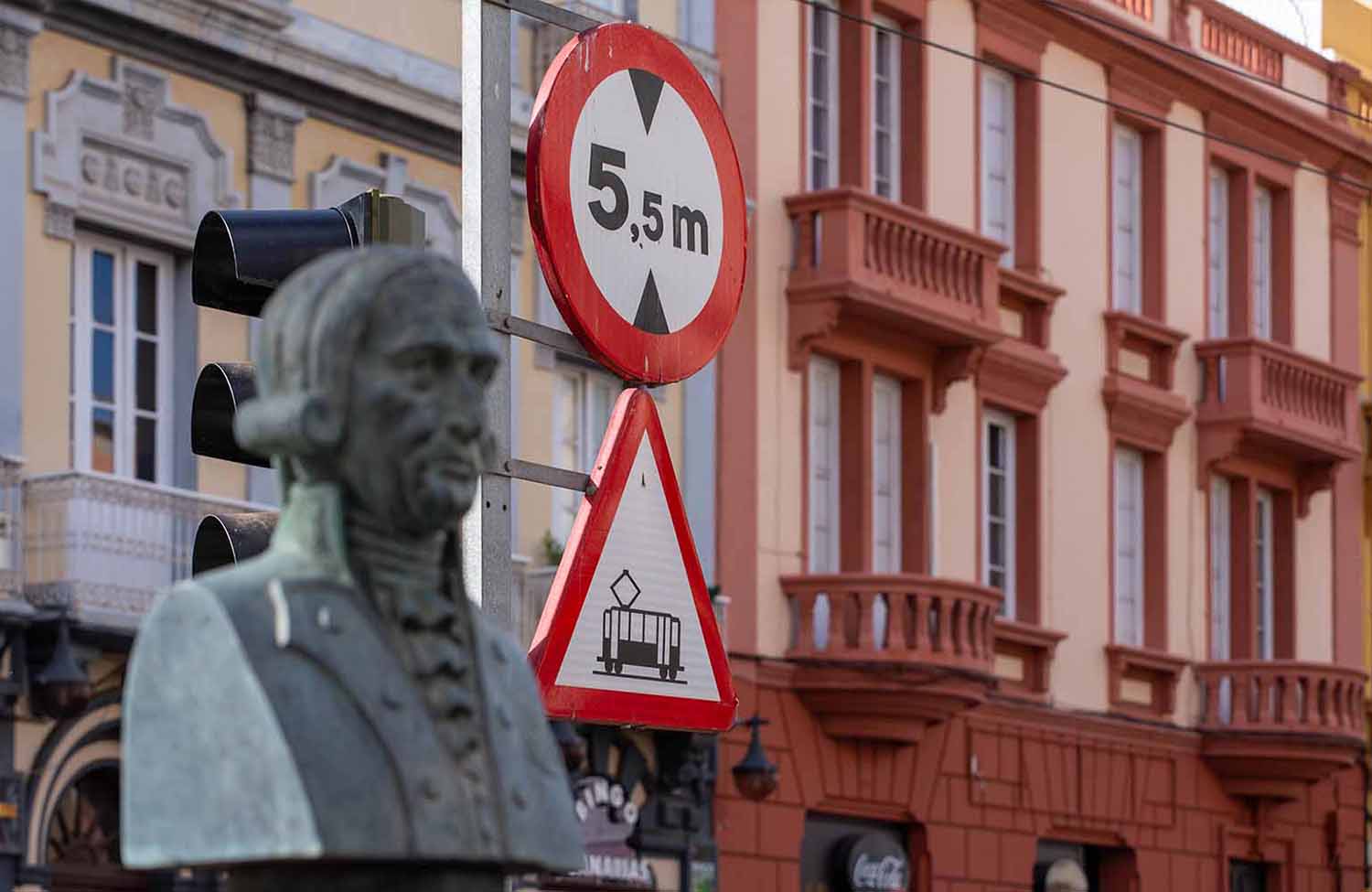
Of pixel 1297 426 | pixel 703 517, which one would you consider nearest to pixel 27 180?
pixel 703 517

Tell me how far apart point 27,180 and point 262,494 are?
2.68 m

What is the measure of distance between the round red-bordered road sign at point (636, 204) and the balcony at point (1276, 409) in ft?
78.5

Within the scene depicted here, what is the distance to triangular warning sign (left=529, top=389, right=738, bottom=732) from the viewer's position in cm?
629

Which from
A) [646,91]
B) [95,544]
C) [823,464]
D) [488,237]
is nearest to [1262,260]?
[823,464]

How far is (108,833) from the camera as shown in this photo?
19.9 m

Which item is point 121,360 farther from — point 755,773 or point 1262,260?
point 1262,260

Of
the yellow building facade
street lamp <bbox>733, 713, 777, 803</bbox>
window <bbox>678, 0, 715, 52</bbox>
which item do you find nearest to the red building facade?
window <bbox>678, 0, 715, 52</bbox>

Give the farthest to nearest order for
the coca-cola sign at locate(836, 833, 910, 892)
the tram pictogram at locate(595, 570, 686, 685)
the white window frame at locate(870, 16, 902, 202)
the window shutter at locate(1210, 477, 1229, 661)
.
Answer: the window shutter at locate(1210, 477, 1229, 661) → the white window frame at locate(870, 16, 902, 202) → the coca-cola sign at locate(836, 833, 910, 892) → the tram pictogram at locate(595, 570, 686, 685)

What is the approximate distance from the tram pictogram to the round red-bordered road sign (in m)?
0.52

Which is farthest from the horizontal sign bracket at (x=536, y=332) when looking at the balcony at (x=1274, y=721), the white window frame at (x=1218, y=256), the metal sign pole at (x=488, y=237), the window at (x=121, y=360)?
the white window frame at (x=1218, y=256)

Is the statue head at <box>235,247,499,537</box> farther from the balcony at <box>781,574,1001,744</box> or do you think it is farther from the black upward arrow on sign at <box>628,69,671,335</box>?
the balcony at <box>781,574,1001,744</box>

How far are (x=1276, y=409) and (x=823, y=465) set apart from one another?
6.61m

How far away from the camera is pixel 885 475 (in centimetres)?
2677

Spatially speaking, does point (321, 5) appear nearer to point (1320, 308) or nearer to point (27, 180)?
point (27, 180)
